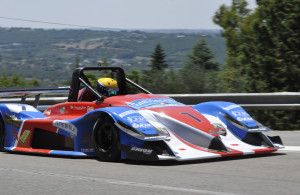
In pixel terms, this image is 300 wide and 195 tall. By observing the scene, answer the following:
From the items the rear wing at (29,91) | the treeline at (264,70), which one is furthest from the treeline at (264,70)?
the rear wing at (29,91)

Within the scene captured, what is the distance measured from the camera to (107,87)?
8.72 m

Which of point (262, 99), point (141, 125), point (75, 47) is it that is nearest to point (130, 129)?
point (141, 125)

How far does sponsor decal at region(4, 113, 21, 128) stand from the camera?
869 cm

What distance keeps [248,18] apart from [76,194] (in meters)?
47.4

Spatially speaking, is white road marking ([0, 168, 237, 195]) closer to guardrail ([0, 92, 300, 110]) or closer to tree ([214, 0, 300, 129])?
guardrail ([0, 92, 300, 110])

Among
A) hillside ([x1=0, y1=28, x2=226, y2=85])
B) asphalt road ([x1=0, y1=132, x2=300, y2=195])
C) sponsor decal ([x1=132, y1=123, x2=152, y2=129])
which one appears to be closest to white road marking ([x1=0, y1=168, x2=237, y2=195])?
asphalt road ([x1=0, y1=132, x2=300, y2=195])

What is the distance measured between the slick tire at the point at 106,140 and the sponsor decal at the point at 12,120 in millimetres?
1762

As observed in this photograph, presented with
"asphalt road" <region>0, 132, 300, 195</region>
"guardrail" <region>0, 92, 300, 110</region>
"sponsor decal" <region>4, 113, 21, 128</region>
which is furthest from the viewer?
"guardrail" <region>0, 92, 300, 110</region>

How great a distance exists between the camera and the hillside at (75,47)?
102000mm

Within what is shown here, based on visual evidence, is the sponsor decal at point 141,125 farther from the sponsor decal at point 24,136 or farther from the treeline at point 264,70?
the treeline at point 264,70

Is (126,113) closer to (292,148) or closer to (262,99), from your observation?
(292,148)

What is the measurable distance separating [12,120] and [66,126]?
127cm

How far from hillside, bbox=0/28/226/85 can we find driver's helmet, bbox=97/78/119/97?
81721 mm

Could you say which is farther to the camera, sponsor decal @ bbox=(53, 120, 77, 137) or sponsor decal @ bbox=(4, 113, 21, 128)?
sponsor decal @ bbox=(4, 113, 21, 128)
